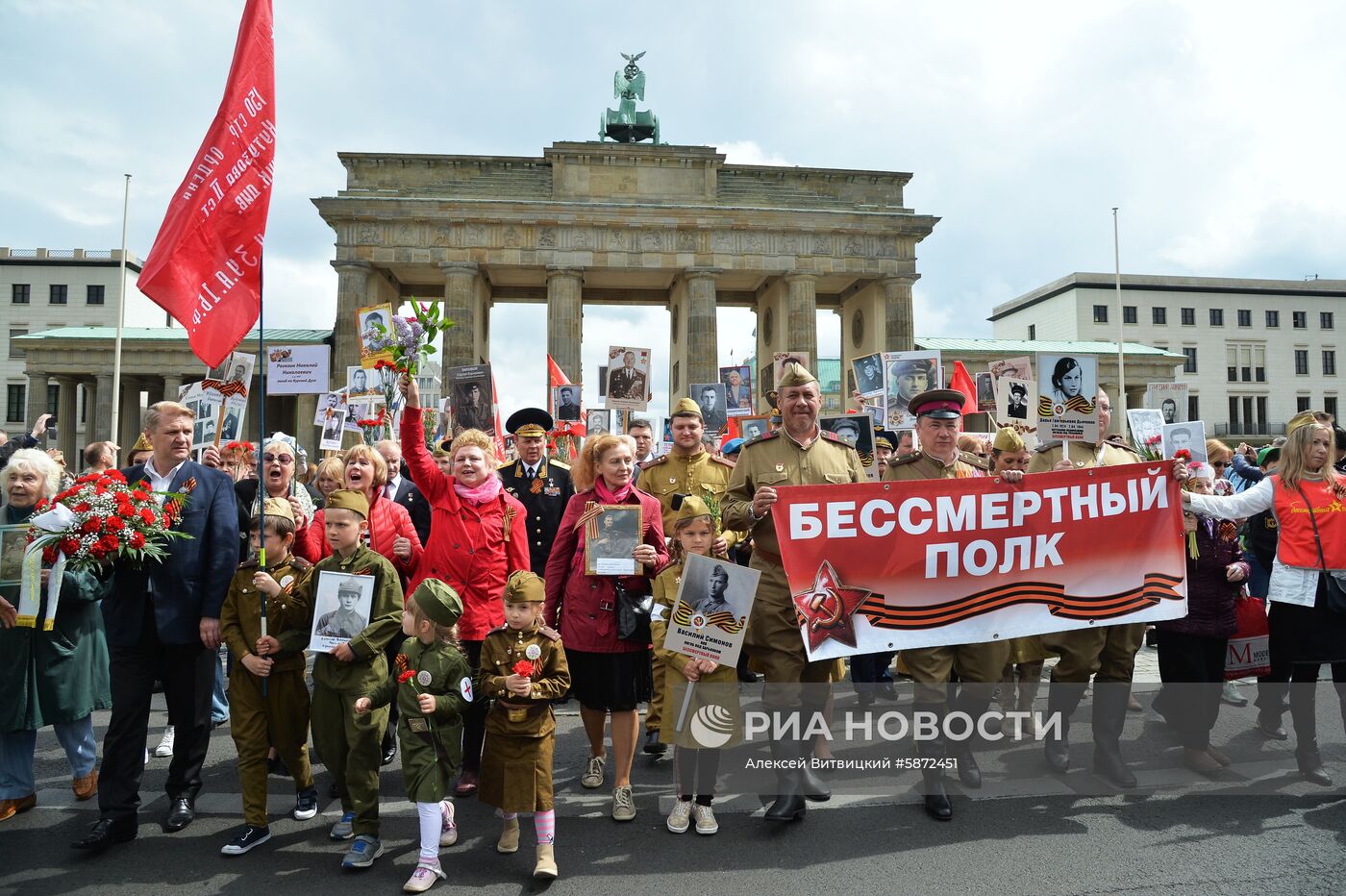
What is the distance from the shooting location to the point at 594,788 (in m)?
5.34

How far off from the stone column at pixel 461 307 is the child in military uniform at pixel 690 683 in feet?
117

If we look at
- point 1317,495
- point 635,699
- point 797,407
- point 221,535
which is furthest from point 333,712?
point 1317,495

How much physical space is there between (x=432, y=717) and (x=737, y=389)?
14.7 meters

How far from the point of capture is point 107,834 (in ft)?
14.6

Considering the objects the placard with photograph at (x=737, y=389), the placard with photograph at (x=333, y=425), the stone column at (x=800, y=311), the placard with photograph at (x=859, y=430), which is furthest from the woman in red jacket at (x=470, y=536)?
the stone column at (x=800, y=311)

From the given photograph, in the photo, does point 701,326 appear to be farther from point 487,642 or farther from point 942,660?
point 487,642

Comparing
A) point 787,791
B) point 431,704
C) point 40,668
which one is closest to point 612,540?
point 431,704

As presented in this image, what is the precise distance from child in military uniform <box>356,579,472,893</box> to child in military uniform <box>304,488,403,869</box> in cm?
23

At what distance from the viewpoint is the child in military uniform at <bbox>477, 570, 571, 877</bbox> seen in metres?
4.15

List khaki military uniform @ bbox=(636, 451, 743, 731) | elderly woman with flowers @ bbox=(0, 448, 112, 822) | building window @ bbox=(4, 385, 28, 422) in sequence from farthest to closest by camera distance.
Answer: building window @ bbox=(4, 385, 28, 422) < khaki military uniform @ bbox=(636, 451, 743, 731) < elderly woman with flowers @ bbox=(0, 448, 112, 822)

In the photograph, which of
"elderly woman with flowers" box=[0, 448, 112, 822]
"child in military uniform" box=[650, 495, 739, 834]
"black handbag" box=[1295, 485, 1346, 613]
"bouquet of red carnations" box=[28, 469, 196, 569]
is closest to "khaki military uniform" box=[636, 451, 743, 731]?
"child in military uniform" box=[650, 495, 739, 834]

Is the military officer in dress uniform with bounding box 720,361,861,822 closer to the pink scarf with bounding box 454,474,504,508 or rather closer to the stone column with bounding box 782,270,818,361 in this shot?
the pink scarf with bounding box 454,474,504,508

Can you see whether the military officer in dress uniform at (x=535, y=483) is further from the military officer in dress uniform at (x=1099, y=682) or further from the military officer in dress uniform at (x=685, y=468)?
the military officer in dress uniform at (x=1099, y=682)

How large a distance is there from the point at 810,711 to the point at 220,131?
504 centimetres
